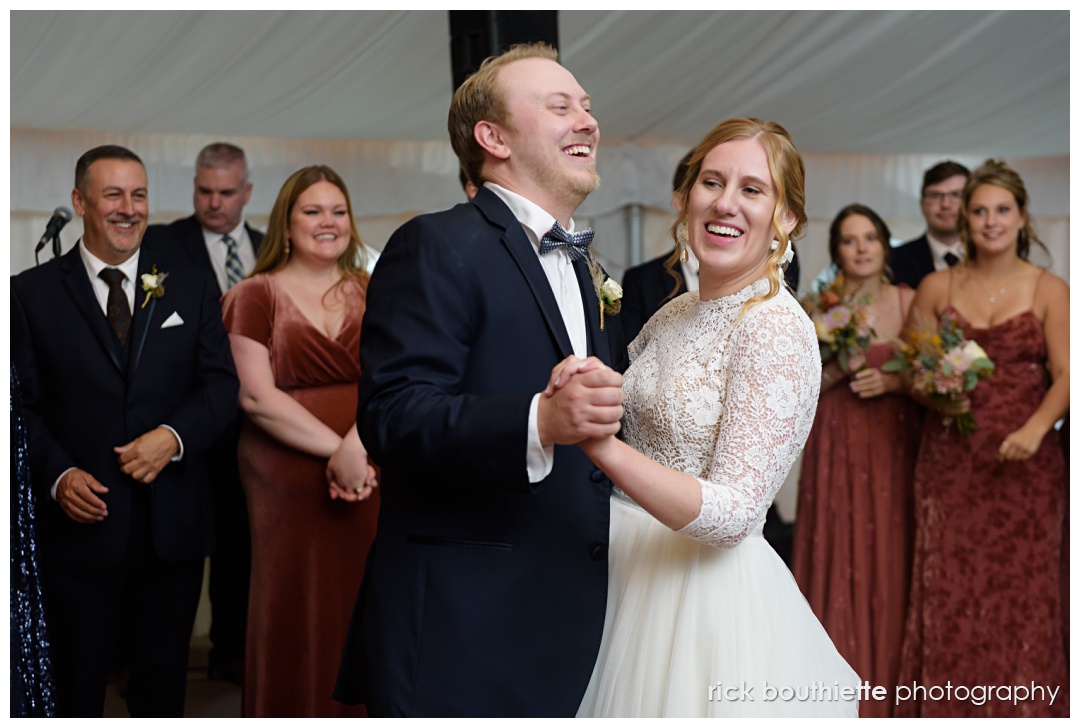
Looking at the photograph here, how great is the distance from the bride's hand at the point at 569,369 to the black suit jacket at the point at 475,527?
209mm

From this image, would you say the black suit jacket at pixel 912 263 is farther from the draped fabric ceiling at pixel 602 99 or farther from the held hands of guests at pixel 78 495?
the held hands of guests at pixel 78 495

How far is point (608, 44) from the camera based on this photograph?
5883 millimetres

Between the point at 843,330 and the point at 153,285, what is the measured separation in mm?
2650

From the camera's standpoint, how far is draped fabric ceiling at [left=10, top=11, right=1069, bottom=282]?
5.52 m

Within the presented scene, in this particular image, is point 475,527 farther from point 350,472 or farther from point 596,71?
point 596,71

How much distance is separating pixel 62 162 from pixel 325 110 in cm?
175

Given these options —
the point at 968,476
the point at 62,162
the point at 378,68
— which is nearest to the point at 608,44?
the point at 378,68

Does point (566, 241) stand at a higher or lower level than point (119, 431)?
higher

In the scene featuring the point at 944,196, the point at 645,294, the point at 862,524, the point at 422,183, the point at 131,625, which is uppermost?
the point at 422,183

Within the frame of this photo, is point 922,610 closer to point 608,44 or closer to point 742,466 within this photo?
point 742,466

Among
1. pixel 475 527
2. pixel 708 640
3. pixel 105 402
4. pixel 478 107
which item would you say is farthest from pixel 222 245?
pixel 708 640

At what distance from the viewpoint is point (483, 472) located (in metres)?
1.87

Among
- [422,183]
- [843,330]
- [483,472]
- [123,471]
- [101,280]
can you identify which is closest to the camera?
[483,472]

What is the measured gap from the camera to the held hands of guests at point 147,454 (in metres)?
3.49
